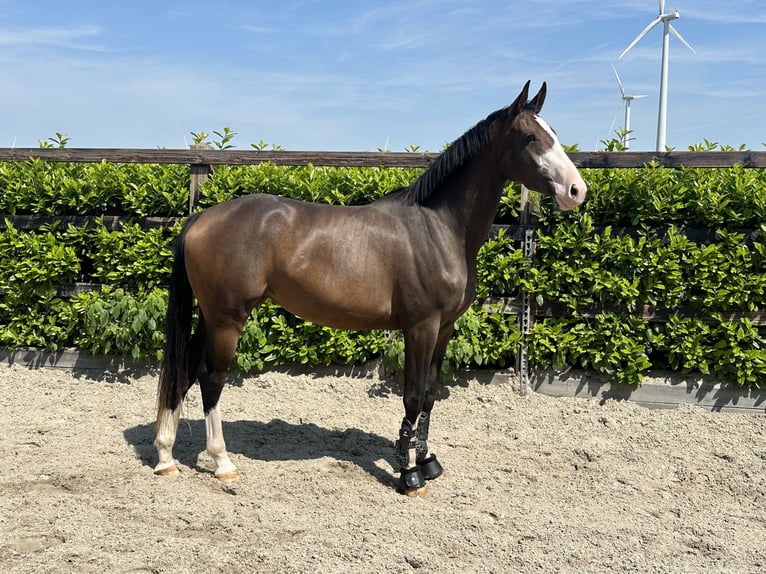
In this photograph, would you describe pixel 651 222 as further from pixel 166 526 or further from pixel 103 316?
pixel 103 316

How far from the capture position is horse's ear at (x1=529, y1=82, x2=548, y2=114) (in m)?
3.87

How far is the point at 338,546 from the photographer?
3.19m

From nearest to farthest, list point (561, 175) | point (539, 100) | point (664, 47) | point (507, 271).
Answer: point (561, 175), point (539, 100), point (507, 271), point (664, 47)

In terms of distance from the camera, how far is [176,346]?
417 centimetres

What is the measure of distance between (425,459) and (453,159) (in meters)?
2.02

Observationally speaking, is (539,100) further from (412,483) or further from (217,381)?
(217,381)

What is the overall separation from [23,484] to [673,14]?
48.6 ft

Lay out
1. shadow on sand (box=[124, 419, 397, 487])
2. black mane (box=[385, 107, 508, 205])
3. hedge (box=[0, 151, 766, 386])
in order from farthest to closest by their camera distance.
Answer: hedge (box=[0, 151, 766, 386])
shadow on sand (box=[124, 419, 397, 487])
black mane (box=[385, 107, 508, 205])

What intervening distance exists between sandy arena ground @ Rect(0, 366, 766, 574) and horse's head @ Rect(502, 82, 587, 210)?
1904 mm

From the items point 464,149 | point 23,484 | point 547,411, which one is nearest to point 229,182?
point 464,149

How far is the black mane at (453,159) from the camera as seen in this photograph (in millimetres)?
3996

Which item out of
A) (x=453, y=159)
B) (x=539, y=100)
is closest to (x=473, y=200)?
(x=453, y=159)

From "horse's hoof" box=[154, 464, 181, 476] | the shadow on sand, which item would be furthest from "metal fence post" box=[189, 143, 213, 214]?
"horse's hoof" box=[154, 464, 181, 476]

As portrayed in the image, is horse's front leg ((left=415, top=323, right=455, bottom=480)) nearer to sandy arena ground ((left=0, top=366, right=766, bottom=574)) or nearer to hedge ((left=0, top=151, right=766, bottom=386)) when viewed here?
sandy arena ground ((left=0, top=366, right=766, bottom=574))
